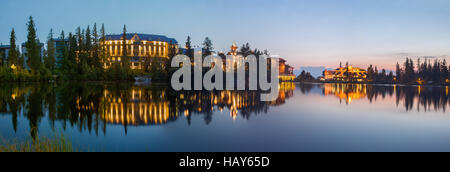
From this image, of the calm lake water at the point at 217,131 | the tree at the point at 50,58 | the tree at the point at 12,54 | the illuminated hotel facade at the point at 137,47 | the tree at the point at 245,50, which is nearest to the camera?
the calm lake water at the point at 217,131

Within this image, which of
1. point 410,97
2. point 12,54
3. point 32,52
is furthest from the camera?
point 12,54

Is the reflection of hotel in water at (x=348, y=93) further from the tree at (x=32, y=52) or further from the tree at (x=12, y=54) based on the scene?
the tree at (x=12, y=54)

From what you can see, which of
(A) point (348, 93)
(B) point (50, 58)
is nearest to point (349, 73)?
(A) point (348, 93)

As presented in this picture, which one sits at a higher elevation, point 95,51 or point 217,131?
point 95,51

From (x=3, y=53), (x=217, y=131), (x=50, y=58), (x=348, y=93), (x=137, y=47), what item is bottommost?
(x=217, y=131)

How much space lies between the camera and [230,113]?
16.7 meters

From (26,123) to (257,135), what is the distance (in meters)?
10.6

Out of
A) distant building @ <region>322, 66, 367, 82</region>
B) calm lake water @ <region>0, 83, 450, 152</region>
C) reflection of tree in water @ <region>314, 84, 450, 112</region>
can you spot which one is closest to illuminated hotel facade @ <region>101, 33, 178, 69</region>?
distant building @ <region>322, 66, 367, 82</region>

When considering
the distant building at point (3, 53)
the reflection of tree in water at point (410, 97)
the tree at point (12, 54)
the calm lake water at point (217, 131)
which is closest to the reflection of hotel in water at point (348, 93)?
the reflection of tree in water at point (410, 97)

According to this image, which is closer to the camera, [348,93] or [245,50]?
[348,93]

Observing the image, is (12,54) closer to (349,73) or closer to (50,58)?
(50,58)

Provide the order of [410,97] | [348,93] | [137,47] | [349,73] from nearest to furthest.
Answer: [410,97], [348,93], [349,73], [137,47]

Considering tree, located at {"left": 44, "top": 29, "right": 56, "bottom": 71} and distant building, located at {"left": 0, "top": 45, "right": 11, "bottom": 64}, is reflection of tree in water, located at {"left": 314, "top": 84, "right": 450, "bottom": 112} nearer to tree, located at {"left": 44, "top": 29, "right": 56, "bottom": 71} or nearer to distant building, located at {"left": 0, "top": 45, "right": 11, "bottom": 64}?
tree, located at {"left": 44, "top": 29, "right": 56, "bottom": 71}
